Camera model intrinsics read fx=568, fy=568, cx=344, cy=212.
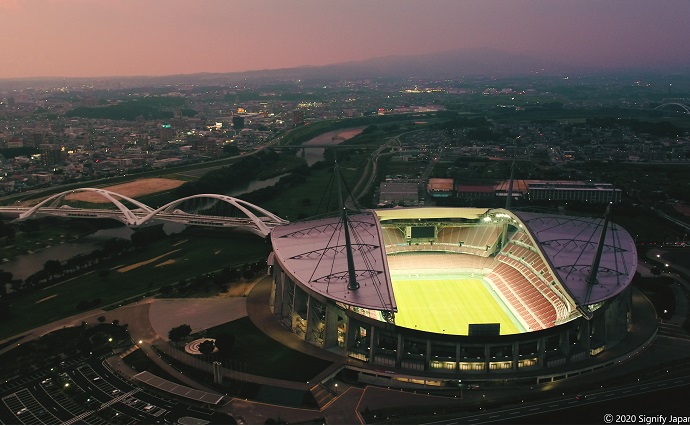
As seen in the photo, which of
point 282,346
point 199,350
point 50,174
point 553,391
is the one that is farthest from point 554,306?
point 50,174

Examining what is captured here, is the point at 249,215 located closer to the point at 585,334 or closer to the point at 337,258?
the point at 337,258

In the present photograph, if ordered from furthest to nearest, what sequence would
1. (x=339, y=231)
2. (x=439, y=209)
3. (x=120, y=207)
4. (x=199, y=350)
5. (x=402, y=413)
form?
(x=120, y=207) < (x=439, y=209) < (x=339, y=231) < (x=199, y=350) < (x=402, y=413)

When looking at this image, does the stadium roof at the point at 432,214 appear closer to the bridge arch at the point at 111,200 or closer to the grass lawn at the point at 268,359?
the grass lawn at the point at 268,359

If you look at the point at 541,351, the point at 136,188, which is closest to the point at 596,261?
the point at 541,351

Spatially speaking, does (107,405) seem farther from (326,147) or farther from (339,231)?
(326,147)

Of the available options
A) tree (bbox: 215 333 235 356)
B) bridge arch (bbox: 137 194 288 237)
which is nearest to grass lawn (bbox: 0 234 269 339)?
bridge arch (bbox: 137 194 288 237)
